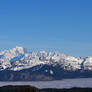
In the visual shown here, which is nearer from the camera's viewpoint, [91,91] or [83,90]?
[91,91]

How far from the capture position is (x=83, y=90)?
4178 inches

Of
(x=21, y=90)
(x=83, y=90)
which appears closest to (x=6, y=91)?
(x=21, y=90)

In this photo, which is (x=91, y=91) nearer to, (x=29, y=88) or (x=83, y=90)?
(x=83, y=90)

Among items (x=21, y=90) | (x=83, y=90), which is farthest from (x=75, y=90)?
(x=21, y=90)

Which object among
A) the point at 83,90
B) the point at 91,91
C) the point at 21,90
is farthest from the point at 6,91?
the point at 83,90

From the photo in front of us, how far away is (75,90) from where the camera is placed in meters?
102

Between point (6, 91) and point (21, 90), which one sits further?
point (6, 91)

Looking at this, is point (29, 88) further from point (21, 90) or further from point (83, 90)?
point (83, 90)

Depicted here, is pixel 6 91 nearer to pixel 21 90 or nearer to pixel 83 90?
pixel 21 90

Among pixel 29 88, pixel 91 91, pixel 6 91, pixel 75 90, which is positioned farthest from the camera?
pixel 75 90

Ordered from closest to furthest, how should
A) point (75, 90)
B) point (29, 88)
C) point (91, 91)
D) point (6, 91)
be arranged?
point (29, 88)
point (6, 91)
point (91, 91)
point (75, 90)

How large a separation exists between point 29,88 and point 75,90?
59.5 m

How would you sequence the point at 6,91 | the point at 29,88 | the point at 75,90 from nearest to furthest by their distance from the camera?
the point at 29,88 → the point at 6,91 → the point at 75,90

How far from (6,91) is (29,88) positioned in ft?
75.1
